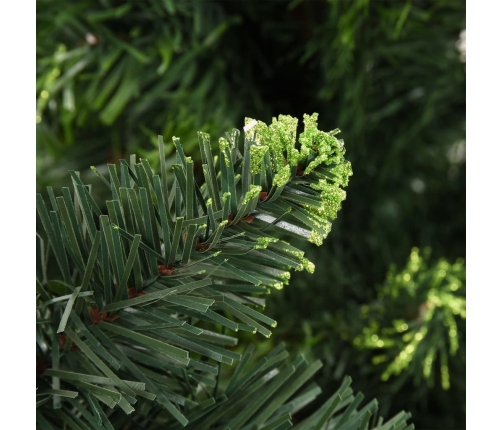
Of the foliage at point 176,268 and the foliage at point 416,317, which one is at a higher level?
the foliage at point 416,317

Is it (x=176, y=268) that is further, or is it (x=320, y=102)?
(x=320, y=102)

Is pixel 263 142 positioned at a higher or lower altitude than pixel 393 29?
lower

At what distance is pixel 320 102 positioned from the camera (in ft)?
1.00

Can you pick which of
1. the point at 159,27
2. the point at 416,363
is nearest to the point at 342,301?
the point at 416,363

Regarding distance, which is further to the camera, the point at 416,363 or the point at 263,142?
the point at 416,363

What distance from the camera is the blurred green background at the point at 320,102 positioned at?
26 centimetres

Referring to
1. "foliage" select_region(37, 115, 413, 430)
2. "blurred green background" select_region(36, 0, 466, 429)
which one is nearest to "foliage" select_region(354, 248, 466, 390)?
"blurred green background" select_region(36, 0, 466, 429)

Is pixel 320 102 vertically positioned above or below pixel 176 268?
above

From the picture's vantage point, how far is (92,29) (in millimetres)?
263

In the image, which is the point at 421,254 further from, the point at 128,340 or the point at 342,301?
the point at 128,340

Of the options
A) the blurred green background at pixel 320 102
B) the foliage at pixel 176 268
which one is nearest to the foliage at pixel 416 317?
the blurred green background at pixel 320 102

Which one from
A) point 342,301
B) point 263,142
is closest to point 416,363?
point 342,301

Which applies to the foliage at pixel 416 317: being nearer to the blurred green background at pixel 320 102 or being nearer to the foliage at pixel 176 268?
the blurred green background at pixel 320 102
